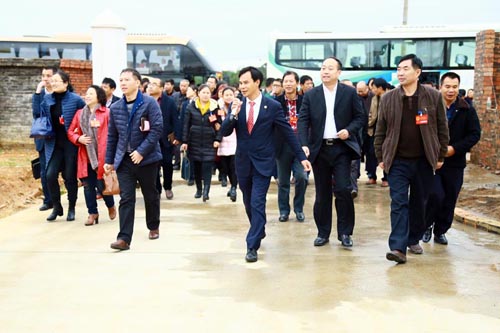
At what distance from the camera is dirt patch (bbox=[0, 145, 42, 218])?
32.7 feet

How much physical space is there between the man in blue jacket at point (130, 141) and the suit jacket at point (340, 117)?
5.01 feet

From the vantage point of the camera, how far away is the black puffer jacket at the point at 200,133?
10.3 metres

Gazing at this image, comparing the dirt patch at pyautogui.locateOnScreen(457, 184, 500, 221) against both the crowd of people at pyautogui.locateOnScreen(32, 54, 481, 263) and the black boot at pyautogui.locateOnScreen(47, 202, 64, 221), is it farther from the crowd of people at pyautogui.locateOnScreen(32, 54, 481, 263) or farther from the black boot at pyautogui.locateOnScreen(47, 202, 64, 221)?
the black boot at pyautogui.locateOnScreen(47, 202, 64, 221)

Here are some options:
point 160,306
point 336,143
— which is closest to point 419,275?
point 336,143

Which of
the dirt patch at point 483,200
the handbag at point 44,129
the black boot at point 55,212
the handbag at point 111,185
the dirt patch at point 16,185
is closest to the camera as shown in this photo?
the handbag at point 111,185

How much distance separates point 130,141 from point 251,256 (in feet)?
5.49

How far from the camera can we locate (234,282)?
5.65 m

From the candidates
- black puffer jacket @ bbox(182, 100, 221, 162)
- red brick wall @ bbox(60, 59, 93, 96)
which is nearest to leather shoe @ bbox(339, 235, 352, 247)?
black puffer jacket @ bbox(182, 100, 221, 162)

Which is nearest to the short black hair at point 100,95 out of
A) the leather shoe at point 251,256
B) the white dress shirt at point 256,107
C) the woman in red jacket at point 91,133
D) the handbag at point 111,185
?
the woman in red jacket at point 91,133

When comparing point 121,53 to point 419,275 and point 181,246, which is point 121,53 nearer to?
point 181,246

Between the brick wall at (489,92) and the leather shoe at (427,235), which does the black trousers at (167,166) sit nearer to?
the leather shoe at (427,235)

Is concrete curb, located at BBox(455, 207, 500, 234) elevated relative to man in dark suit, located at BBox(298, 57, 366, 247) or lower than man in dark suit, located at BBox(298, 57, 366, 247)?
lower

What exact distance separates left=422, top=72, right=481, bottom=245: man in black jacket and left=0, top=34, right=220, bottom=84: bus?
2108 centimetres

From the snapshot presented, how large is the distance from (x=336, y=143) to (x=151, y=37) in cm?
2201
